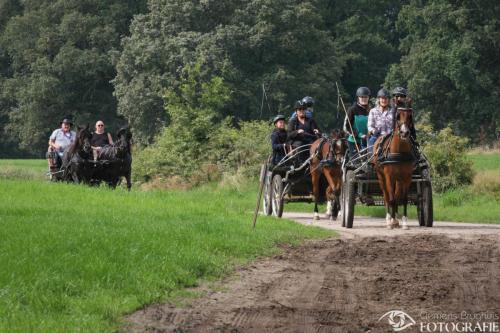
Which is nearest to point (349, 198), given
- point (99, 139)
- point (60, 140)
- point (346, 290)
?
point (346, 290)

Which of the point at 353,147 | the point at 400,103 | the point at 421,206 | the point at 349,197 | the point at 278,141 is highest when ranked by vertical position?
the point at 400,103

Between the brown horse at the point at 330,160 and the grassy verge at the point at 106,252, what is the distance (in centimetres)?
194

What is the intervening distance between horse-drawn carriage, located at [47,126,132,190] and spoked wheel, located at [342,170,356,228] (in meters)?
9.50

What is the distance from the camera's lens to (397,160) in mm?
19609

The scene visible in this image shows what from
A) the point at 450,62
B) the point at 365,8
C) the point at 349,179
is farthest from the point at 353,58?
the point at 349,179

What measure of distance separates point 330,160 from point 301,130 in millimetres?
1470

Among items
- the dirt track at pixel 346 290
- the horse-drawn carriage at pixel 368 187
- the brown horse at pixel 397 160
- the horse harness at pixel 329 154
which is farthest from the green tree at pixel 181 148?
the dirt track at pixel 346 290

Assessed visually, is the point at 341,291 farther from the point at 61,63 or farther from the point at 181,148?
the point at 61,63

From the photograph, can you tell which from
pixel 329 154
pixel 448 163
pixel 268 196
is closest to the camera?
pixel 329 154

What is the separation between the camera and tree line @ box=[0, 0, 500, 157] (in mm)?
60625

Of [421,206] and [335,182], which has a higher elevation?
[335,182]

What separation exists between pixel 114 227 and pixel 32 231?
1750 millimetres

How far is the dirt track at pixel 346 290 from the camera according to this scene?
31.0ft

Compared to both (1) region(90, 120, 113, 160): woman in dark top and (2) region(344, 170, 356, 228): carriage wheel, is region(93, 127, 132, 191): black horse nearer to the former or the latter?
(1) region(90, 120, 113, 160): woman in dark top
